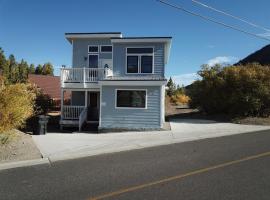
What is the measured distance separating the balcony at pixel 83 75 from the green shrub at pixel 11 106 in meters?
8.06

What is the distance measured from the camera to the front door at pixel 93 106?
23572 millimetres

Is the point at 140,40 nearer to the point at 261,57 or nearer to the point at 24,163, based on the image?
the point at 24,163

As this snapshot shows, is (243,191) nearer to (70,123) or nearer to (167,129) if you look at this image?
(167,129)

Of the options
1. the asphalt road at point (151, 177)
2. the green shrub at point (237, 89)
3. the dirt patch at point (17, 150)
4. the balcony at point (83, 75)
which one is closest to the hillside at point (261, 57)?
the green shrub at point (237, 89)

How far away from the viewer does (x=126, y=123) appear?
1978 cm

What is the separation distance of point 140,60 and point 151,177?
14311 millimetres

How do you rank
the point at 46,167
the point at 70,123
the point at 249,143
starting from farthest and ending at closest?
1. the point at 70,123
2. the point at 249,143
3. the point at 46,167

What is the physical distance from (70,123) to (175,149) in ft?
33.4

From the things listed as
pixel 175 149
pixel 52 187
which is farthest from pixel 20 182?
pixel 175 149

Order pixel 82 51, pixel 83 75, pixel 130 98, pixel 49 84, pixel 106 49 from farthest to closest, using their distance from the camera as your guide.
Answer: pixel 49 84 → pixel 82 51 → pixel 106 49 → pixel 83 75 → pixel 130 98

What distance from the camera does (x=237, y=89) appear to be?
79.0 ft

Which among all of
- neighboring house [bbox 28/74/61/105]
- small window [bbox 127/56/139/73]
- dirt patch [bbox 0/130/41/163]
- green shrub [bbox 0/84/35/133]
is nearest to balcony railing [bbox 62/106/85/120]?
small window [bbox 127/56/139/73]

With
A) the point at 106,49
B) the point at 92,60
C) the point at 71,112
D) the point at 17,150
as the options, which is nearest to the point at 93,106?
the point at 71,112

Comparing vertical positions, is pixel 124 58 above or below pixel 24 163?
above
